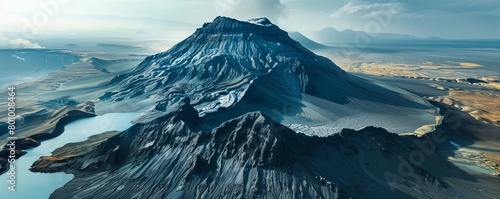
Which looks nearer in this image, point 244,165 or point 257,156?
point 244,165

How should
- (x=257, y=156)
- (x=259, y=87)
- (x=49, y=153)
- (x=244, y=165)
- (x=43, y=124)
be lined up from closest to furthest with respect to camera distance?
(x=244, y=165), (x=257, y=156), (x=49, y=153), (x=43, y=124), (x=259, y=87)

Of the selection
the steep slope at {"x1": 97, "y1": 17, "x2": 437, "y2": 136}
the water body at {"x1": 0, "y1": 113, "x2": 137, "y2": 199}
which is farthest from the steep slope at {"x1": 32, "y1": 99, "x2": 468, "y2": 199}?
the steep slope at {"x1": 97, "y1": 17, "x2": 437, "y2": 136}

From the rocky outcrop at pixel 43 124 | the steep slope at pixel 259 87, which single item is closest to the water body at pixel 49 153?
the rocky outcrop at pixel 43 124

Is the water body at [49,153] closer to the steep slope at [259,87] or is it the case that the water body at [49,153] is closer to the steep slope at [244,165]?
the steep slope at [244,165]

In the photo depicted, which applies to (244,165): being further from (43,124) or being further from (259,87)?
(43,124)

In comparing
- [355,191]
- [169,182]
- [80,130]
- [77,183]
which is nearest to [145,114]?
[80,130]

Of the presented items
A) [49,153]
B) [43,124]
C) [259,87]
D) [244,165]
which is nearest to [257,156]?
[244,165]

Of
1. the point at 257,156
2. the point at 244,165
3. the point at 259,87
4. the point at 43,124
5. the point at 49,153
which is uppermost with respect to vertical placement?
the point at 259,87
